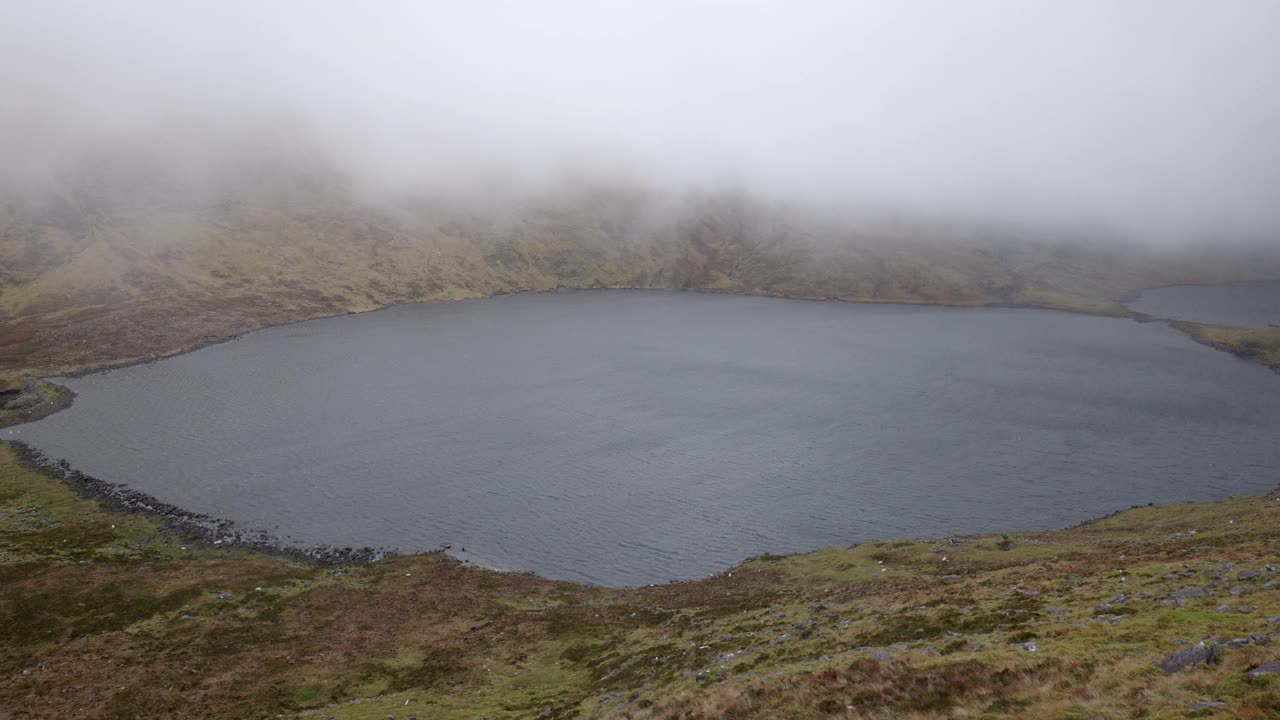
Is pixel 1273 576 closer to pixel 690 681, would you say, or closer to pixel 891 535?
pixel 690 681

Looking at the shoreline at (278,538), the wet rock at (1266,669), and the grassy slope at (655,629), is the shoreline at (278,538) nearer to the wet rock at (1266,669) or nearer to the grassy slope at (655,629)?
the grassy slope at (655,629)

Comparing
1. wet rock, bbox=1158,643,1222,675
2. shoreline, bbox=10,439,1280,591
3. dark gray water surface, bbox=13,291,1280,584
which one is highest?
wet rock, bbox=1158,643,1222,675

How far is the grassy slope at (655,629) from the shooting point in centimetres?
2177

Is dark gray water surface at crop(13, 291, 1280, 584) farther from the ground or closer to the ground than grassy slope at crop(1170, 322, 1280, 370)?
closer to the ground

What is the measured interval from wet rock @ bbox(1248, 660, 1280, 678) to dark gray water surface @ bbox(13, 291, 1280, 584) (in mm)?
46421

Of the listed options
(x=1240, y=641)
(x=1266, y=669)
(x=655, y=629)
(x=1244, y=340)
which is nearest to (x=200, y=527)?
(x=655, y=629)

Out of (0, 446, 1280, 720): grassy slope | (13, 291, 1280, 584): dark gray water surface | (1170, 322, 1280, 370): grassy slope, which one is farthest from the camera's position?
(1170, 322, 1280, 370): grassy slope

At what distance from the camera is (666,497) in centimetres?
7600

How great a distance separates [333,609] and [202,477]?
134ft

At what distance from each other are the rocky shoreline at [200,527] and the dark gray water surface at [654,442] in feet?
6.38

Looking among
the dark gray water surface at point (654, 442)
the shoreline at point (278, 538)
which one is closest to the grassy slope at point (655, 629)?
the shoreline at point (278, 538)

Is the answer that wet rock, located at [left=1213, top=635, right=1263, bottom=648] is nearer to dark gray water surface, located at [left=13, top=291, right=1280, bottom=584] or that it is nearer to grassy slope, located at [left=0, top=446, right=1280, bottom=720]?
grassy slope, located at [left=0, top=446, right=1280, bottom=720]

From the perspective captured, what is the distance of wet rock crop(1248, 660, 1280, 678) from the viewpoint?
53.0 feet

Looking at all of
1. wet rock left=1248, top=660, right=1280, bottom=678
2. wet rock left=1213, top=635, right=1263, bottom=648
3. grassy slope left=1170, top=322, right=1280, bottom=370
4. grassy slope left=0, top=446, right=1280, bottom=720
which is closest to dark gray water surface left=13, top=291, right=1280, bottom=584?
grassy slope left=1170, top=322, right=1280, bottom=370
